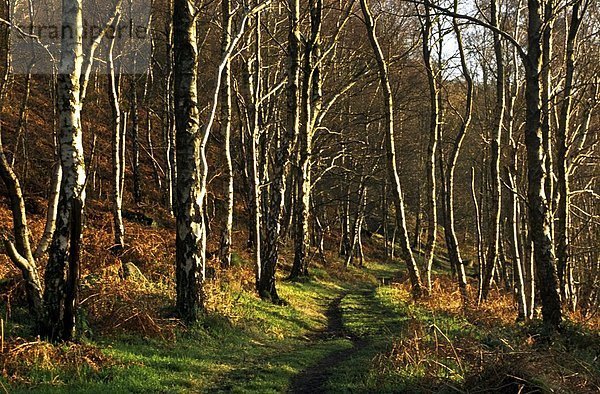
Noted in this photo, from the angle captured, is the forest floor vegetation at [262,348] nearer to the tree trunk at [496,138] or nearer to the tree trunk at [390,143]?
the tree trunk at [390,143]

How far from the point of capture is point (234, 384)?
7.34 metres

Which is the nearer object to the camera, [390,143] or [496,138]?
[496,138]

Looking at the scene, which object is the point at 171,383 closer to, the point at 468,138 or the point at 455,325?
the point at 455,325

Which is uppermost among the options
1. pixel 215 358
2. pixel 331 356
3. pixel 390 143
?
pixel 390 143

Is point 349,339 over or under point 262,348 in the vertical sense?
under

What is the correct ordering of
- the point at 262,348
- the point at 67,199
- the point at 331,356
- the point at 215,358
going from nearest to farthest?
the point at 67,199 < the point at 215,358 < the point at 331,356 < the point at 262,348

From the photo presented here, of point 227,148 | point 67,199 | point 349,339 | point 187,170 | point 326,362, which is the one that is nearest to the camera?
point 67,199

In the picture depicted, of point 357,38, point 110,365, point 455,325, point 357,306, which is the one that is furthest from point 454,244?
point 110,365

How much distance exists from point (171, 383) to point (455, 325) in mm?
7479

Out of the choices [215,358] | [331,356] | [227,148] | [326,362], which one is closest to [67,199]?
[215,358]

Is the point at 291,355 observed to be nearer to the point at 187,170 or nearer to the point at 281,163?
the point at 187,170

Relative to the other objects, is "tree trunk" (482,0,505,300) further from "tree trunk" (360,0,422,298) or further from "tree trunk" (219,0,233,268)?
"tree trunk" (219,0,233,268)

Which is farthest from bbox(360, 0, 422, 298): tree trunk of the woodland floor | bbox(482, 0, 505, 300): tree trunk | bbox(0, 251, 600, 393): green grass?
bbox(482, 0, 505, 300): tree trunk

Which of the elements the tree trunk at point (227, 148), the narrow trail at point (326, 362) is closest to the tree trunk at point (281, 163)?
the tree trunk at point (227, 148)
